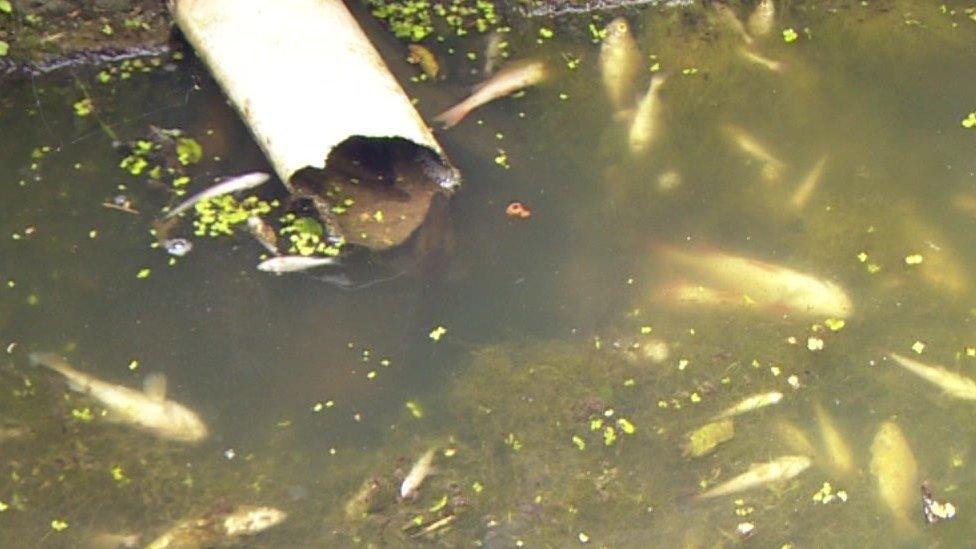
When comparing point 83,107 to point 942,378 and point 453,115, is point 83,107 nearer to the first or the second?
point 453,115

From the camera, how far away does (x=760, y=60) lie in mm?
5391

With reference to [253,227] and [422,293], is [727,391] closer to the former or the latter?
[422,293]

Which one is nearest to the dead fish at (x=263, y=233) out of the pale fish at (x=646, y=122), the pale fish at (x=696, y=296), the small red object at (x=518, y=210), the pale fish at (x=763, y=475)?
the small red object at (x=518, y=210)

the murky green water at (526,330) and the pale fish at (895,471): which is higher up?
the murky green water at (526,330)

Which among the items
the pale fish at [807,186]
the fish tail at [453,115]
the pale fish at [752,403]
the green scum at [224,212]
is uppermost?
the fish tail at [453,115]

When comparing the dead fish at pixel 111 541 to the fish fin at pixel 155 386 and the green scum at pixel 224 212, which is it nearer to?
the fish fin at pixel 155 386

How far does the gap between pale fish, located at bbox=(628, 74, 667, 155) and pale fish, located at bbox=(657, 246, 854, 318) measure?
0.67m

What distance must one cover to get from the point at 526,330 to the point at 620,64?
186cm

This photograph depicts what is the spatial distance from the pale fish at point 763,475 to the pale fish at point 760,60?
92.0 inches

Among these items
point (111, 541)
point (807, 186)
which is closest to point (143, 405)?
point (111, 541)

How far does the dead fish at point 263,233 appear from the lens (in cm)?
429

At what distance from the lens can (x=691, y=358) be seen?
409cm

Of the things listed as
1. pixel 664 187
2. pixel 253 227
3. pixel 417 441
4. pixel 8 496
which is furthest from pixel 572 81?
pixel 8 496

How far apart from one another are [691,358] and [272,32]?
228 centimetres
